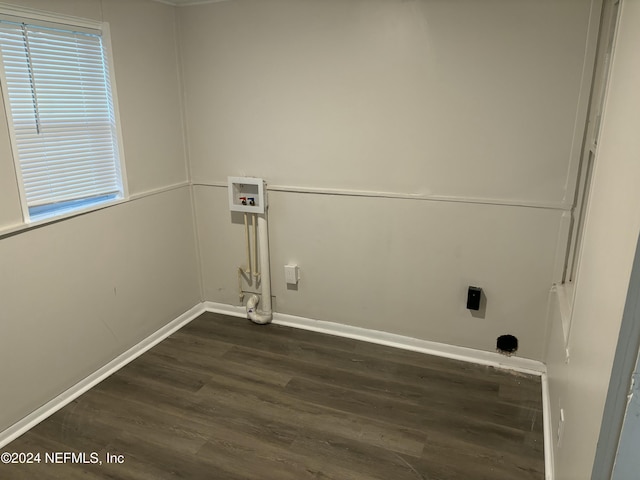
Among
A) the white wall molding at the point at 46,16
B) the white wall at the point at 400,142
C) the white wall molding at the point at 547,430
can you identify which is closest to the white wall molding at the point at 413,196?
the white wall at the point at 400,142

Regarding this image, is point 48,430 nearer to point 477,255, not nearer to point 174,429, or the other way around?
point 174,429

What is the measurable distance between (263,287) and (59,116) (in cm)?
176

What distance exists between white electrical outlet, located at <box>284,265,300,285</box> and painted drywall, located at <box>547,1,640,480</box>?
1.93 meters

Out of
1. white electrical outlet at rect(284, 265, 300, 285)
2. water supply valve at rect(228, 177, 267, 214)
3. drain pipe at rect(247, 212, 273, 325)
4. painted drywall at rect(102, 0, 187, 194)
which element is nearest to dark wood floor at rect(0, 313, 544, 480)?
drain pipe at rect(247, 212, 273, 325)

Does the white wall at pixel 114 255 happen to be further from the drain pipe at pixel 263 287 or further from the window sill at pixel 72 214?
the drain pipe at pixel 263 287

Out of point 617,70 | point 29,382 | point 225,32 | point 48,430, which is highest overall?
point 225,32

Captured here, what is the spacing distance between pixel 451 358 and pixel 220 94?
96.6 inches

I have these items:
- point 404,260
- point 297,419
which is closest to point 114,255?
point 297,419

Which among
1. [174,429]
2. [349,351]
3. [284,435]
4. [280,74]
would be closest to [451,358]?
[349,351]

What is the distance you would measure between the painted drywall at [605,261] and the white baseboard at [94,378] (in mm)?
2572

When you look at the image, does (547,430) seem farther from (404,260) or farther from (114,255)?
(114,255)

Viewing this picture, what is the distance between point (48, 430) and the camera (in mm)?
2465

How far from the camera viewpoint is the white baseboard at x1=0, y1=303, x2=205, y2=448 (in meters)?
2.45

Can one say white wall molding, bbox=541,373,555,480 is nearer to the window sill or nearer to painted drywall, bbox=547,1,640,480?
painted drywall, bbox=547,1,640,480
